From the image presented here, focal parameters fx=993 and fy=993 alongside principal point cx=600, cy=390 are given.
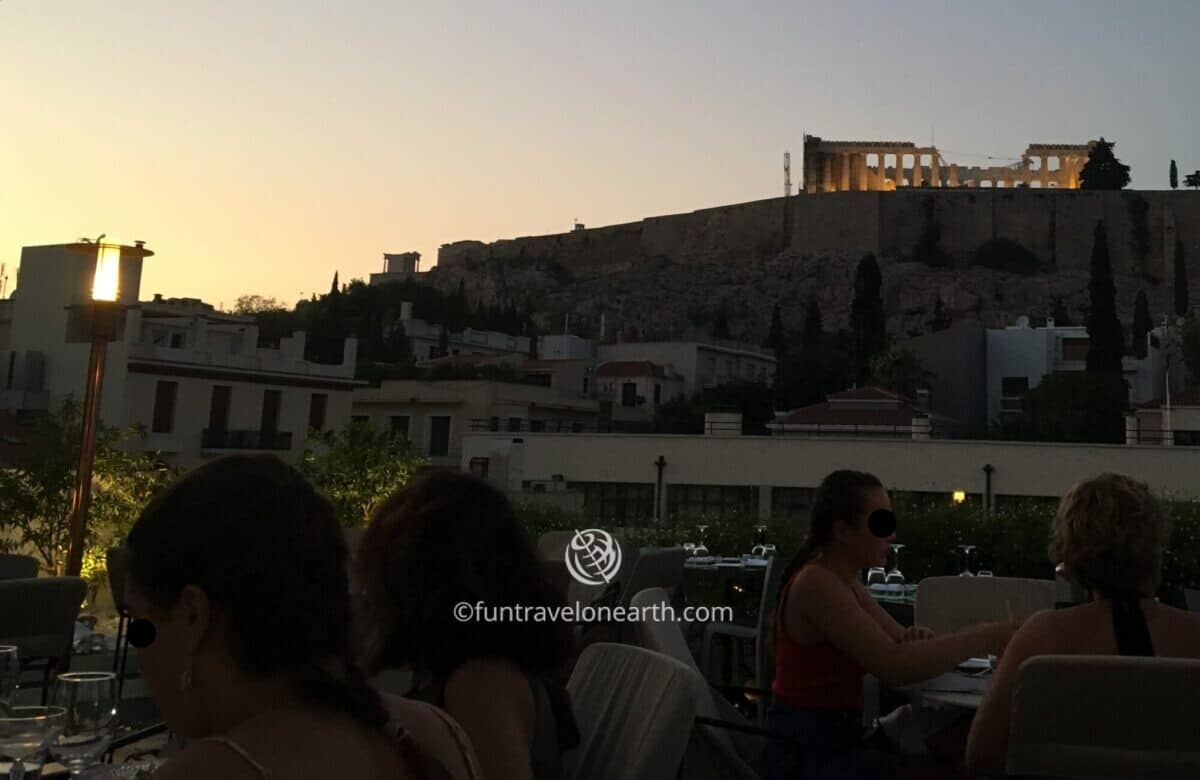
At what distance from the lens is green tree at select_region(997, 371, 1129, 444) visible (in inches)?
1217

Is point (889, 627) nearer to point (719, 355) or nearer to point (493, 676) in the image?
point (493, 676)

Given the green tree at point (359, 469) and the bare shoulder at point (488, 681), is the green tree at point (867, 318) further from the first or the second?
the bare shoulder at point (488, 681)

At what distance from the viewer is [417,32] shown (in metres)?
11.9

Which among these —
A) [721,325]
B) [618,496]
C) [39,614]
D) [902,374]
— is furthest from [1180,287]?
[39,614]

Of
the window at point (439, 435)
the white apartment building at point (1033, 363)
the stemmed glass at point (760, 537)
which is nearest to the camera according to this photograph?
the stemmed glass at point (760, 537)

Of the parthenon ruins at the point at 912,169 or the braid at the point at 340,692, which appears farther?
the parthenon ruins at the point at 912,169

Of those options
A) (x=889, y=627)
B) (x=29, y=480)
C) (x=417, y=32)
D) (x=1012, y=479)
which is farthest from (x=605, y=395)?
(x=889, y=627)

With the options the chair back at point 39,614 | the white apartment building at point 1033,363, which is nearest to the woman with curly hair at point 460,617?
the chair back at point 39,614

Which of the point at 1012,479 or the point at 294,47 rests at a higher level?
the point at 294,47

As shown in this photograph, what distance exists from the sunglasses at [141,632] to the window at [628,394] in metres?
37.6

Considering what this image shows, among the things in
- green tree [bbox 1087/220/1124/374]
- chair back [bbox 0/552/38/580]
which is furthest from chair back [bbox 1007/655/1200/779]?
green tree [bbox 1087/220/1124/374]

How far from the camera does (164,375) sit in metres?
21.5

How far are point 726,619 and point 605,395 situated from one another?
33934 millimetres

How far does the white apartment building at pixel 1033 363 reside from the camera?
3497 cm
